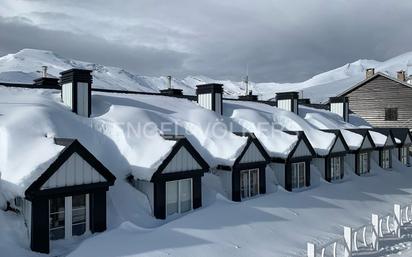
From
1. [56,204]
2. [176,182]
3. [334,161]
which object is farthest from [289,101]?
[56,204]

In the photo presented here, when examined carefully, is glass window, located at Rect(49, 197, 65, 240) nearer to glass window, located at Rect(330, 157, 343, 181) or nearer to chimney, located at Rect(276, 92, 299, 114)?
glass window, located at Rect(330, 157, 343, 181)

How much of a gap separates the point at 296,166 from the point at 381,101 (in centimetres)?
2387

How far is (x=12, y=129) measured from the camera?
42.4 ft

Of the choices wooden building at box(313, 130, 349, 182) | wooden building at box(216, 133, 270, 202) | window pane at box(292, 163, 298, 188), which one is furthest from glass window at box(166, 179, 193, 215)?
wooden building at box(313, 130, 349, 182)

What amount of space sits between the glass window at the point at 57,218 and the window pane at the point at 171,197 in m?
4.08

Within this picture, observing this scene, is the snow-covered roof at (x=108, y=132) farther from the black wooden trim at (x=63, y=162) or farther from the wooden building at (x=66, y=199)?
the wooden building at (x=66, y=199)

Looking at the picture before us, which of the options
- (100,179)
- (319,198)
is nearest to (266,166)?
(319,198)

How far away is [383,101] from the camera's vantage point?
40.1 metres

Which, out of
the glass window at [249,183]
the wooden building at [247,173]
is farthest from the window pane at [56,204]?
the glass window at [249,183]

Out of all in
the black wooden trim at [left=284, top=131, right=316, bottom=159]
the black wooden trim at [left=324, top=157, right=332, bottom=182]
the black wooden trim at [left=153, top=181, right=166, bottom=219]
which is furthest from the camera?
the black wooden trim at [left=324, top=157, right=332, bottom=182]

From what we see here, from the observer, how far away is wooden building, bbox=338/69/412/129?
38.3 metres

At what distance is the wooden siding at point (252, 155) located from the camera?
57.9ft

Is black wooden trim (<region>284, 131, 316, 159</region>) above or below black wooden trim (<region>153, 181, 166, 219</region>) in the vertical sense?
above

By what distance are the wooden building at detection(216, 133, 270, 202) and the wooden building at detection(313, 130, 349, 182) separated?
5.85m
